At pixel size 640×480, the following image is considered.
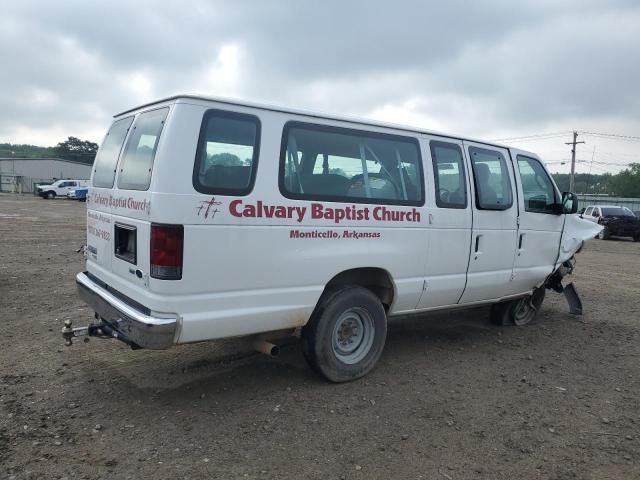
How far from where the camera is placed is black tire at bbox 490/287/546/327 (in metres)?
6.61

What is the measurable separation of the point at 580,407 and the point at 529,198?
258 cm

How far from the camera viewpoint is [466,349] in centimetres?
571

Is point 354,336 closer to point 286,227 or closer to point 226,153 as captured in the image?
point 286,227

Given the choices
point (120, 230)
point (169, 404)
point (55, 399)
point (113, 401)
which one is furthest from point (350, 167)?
point (55, 399)

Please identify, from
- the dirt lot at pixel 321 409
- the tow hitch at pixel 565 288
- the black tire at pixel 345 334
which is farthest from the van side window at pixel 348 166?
the tow hitch at pixel 565 288

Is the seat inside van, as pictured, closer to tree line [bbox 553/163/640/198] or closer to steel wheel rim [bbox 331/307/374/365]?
steel wheel rim [bbox 331/307/374/365]

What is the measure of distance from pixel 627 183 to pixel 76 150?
99.0 metres

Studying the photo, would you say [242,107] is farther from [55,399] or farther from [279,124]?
[55,399]

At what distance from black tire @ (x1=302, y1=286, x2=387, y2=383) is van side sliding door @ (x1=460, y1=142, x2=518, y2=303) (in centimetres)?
127

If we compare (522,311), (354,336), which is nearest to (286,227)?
(354,336)

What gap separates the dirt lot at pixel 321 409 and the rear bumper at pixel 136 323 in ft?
2.16

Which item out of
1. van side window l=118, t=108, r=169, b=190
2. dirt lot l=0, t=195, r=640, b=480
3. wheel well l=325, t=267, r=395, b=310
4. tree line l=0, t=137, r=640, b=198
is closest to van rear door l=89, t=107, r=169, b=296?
van side window l=118, t=108, r=169, b=190

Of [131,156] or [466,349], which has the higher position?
[131,156]

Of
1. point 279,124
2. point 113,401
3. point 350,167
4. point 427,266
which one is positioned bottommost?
point 113,401
